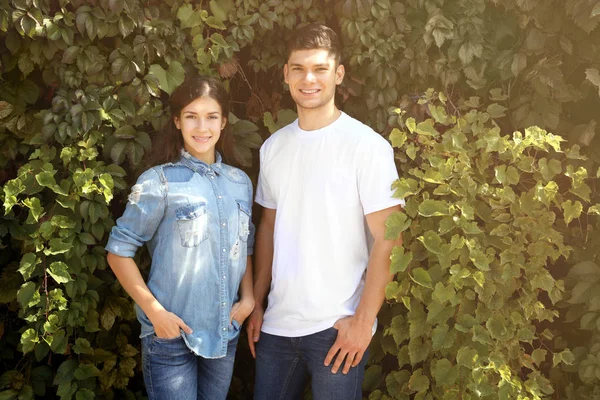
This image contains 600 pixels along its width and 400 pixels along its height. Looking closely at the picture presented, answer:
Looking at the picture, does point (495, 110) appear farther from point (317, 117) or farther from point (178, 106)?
point (178, 106)

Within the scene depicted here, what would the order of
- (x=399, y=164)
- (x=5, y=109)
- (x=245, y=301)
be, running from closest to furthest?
(x=245, y=301) → (x=5, y=109) → (x=399, y=164)

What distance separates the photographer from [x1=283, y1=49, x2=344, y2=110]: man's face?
2.01m

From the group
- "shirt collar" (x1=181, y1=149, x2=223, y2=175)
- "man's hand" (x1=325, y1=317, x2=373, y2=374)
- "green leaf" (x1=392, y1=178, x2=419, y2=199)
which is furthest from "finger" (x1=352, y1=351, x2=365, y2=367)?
"shirt collar" (x1=181, y1=149, x2=223, y2=175)

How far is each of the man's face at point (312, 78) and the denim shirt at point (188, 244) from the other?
0.40 meters

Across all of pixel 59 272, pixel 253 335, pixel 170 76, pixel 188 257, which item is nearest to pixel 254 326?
pixel 253 335

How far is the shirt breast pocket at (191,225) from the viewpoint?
1.88 metres

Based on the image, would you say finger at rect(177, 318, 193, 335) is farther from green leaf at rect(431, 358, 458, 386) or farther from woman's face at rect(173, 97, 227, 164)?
green leaf at rect(431, 358, 458, 386)

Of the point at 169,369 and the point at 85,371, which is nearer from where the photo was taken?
the point at 169,369

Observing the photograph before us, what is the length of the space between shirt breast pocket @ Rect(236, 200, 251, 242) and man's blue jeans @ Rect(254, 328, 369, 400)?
0.34 m

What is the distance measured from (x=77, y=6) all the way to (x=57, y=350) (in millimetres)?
1153

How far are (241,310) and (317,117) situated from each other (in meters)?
0.67

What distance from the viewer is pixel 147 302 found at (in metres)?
1.84

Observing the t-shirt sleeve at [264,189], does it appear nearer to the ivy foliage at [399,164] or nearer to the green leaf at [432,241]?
the ivy foliage at [399,164]

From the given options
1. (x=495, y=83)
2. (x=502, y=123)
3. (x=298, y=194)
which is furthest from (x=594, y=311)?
(x=298, y=194)
